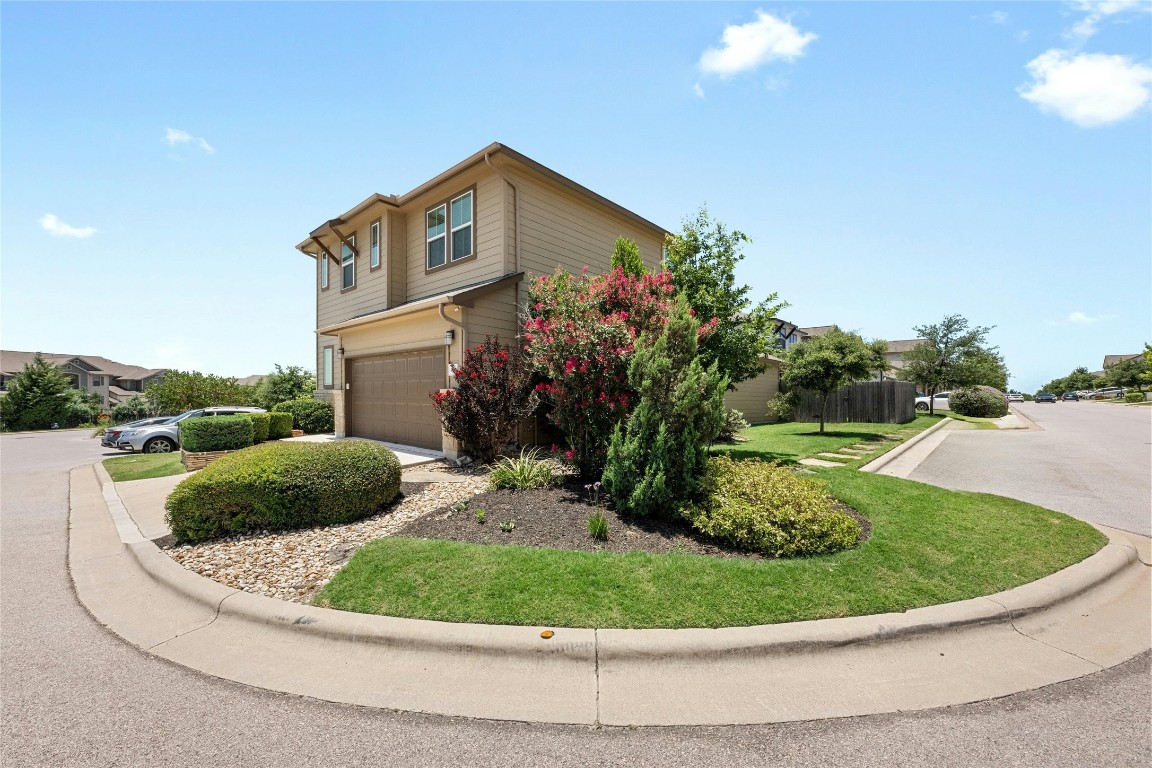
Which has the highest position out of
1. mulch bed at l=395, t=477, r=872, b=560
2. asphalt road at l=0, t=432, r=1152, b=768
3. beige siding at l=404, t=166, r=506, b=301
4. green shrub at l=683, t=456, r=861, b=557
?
beige siding at l=404, t=166, r=506, b=301

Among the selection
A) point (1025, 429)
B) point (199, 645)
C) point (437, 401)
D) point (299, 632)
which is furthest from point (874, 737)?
point (1025, 429)

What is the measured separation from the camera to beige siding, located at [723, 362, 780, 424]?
21188mm

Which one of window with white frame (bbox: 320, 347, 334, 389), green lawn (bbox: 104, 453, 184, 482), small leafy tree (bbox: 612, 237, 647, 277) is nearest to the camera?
small leafy tree (bbox: 612, 237, 647, 277)

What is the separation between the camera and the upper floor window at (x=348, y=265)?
15.4 m

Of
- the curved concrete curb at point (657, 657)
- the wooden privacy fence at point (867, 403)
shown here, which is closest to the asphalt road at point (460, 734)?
the curved concrete curb at point (657, 657)

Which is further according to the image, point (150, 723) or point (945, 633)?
point (945, 633)

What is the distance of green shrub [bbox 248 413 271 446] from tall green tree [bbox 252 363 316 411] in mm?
7350

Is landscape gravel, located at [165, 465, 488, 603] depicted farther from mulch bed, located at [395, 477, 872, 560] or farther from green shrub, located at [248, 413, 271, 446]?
green shrub, located at [248, 413, 271, 446]

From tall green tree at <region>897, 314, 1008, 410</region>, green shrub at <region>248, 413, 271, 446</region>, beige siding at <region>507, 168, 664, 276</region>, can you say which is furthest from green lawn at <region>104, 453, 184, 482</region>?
tall green tree at <region>897, 314, 1008, 410</region>

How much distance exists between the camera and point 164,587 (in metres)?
4.52

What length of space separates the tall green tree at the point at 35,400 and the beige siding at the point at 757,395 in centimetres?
4103

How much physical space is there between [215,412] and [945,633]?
1890cm

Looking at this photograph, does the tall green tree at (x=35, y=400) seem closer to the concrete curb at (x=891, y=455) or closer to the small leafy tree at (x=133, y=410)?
the small leafy tree at (x=133, y=410)

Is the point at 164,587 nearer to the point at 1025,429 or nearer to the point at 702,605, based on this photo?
the point at 702,605
